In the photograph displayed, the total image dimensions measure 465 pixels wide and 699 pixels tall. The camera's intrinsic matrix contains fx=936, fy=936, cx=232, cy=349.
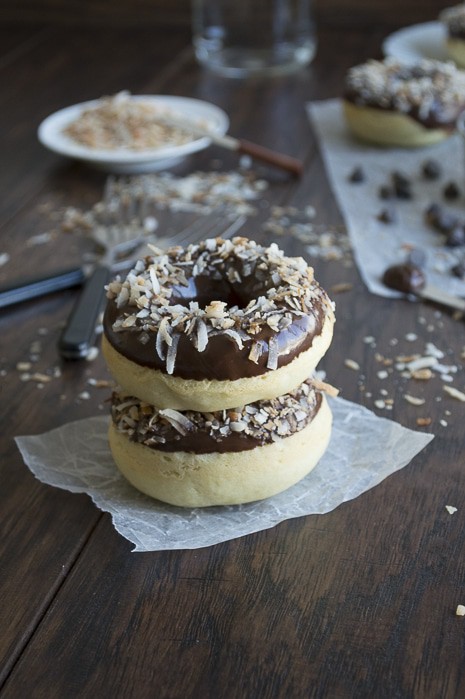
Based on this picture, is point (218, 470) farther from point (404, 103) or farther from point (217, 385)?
point (404, 103)

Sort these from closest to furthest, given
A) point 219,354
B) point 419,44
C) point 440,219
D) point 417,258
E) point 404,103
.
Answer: point 219,354
point 417,258
point 440,219
point 404,103
point 419,44

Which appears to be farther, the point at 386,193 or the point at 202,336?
the point at 386,193

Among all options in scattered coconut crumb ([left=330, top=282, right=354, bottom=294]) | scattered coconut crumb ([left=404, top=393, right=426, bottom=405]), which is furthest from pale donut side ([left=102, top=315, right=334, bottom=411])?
scattered coconut crumb ([left=330, top=282, right=354, bottom=294])

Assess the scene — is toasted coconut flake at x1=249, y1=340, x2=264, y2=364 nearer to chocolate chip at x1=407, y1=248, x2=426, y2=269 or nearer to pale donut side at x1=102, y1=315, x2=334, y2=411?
pale donut side at x1=102, y1=315, x2=334, y2=411

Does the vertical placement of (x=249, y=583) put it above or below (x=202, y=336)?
below

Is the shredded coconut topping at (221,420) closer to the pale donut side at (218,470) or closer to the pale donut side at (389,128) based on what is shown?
the pale donut side at (218,470)

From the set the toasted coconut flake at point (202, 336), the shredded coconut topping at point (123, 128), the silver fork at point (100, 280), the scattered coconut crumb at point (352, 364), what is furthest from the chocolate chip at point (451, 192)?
the toasted coconut flake at point (202, 336)

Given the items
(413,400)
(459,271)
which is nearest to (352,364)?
(413,400)
